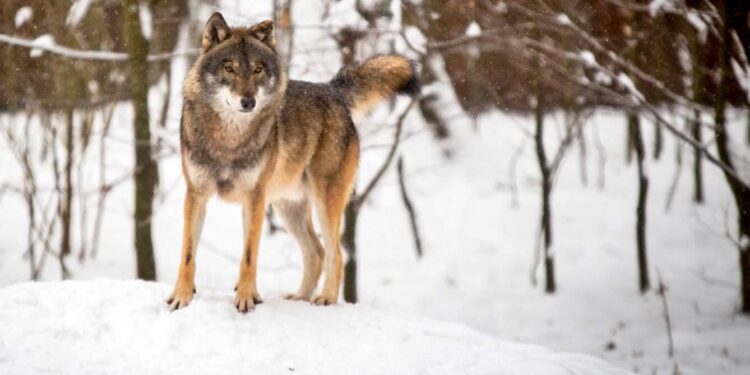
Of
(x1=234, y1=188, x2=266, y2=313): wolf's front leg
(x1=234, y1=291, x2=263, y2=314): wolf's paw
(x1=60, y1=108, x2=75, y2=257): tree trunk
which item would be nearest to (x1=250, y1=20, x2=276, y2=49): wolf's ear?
(x1=234, y1=188, x2=266, y2=313): wolf's front leg

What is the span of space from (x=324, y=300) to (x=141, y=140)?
348cm

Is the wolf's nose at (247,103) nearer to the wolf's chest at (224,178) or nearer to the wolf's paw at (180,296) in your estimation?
the wolf's chest at (224,178)

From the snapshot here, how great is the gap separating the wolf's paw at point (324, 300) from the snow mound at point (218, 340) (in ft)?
0.81

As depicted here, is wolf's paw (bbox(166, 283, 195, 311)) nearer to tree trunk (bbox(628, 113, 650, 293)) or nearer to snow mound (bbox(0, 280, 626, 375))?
snow mound (bbox(0, 280, 626, 375))

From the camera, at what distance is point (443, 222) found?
51.6 ft

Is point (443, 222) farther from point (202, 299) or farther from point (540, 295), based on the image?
point (202, 299)

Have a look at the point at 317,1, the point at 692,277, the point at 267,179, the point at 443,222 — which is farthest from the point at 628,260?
the point at 267,179

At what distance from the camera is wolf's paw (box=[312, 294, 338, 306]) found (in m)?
5.70

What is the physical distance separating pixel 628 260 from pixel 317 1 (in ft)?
28.6

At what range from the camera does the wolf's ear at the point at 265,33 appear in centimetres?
531

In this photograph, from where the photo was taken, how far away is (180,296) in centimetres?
500

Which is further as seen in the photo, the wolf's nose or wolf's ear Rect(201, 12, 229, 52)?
wolf's ear Rect(201, 12, 229, 52)

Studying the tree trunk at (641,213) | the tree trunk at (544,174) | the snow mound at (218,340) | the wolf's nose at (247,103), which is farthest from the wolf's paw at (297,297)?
the tree trunk at (641,213)

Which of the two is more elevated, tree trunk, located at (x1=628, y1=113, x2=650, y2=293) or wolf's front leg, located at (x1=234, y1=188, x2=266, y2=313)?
wolf's front leg, located at (x1=234, y1=188, x2=266, y2=313)
